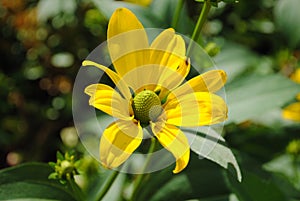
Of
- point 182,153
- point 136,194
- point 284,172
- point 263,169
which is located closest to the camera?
point 182,153

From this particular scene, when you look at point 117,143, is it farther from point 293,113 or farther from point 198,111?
point 293,113

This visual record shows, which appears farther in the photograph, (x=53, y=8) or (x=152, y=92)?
(x=53, y=8)

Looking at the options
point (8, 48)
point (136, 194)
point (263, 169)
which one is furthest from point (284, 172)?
point (8, 48)

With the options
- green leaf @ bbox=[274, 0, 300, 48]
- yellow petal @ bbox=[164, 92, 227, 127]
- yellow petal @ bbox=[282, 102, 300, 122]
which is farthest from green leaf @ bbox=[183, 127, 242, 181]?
green leaf @ bbox=[274, 0, 300, 48]

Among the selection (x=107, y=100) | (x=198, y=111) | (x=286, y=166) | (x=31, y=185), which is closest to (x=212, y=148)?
(x=198, y=111)

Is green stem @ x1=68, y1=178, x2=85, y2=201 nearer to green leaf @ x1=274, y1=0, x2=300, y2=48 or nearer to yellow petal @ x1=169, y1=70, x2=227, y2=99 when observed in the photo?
yellow petal @ x1=169, y1=70, x2=227, y2=99

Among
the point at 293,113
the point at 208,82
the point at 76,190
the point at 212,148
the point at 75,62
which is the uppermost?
the point at 208,82

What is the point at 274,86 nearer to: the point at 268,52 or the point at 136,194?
the point at 136,194
